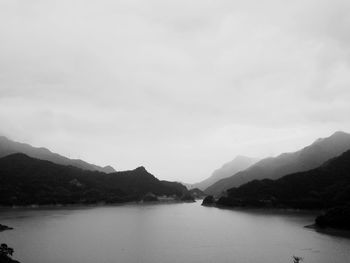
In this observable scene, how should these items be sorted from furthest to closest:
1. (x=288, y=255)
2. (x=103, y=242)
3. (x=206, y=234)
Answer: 1. (x=206, y=234)
2. (x=103, y=242)
3. (x=288, y=255)

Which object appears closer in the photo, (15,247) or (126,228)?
(15,247)

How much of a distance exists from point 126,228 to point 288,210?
9737 cm

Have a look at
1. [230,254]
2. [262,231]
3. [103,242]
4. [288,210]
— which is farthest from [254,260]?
[288,210]

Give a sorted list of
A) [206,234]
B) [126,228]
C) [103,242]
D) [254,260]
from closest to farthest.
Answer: [254,260] → [103,242] → [206,234] → [126,228]

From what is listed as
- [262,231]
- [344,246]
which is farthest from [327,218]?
[344,246]

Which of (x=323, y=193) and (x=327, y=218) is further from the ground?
(x=323, y=193)

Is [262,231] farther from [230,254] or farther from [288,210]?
[288,210]

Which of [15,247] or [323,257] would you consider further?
[15,247]

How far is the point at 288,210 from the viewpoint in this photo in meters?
196

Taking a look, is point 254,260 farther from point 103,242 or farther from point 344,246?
point 103,242

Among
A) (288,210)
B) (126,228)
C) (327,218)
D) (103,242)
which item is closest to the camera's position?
(103,242)

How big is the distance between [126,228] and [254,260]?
204ft

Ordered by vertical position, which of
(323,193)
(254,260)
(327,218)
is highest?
(323,193)

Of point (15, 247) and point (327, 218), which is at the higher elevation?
point (327, 218)
